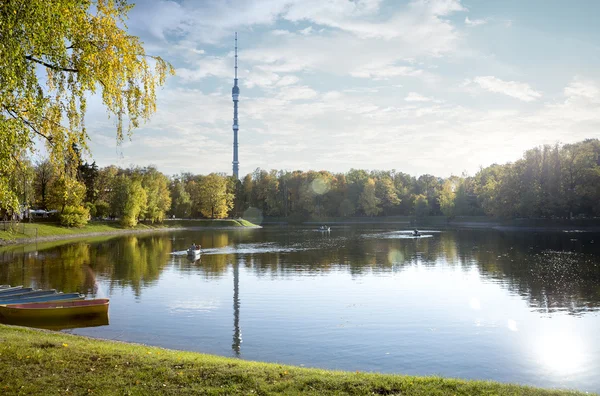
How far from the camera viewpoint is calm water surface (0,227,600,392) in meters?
16.3

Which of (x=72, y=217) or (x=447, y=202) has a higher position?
(x=447, y=202)

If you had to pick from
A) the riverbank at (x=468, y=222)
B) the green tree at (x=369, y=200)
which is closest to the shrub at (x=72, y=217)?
the riverbank at (x=468, y=222)

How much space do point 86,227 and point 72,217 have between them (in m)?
5.72

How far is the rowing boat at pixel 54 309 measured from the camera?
67.3 ft

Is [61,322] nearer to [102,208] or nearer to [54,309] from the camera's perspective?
[54,309]

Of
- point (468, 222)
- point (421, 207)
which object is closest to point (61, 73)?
point (468, 222)

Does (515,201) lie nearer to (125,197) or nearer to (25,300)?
(125,197)

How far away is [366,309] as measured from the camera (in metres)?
24.6

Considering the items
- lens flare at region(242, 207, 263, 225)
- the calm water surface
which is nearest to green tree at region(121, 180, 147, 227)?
the calm water surface

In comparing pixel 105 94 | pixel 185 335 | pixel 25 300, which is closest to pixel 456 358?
pixel 185 335

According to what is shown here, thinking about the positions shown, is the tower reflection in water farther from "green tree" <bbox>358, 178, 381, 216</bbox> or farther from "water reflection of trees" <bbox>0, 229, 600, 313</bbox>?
"green tree" <bbox>358, 178, 381, 216</bbox>

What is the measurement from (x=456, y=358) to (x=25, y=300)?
61.2 ft

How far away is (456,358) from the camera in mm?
16266

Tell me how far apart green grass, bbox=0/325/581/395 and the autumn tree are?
4051 mm
